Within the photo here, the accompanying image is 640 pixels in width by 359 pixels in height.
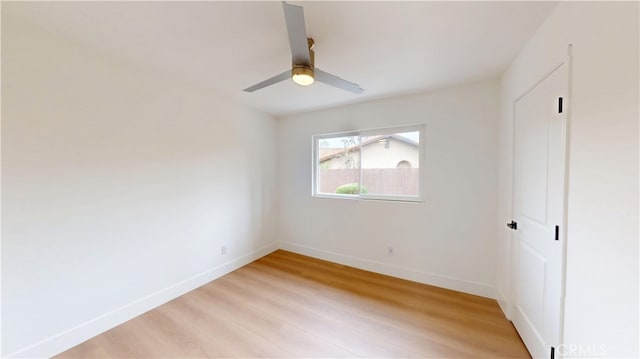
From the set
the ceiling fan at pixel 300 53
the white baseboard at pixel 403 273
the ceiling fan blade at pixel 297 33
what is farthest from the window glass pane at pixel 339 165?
the ceiling fan blade at pixel 297 33

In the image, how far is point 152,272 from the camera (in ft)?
7.29

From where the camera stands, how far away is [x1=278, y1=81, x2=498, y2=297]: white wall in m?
2.38

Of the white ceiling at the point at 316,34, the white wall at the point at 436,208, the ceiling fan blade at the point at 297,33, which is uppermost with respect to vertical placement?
the white ceiling at the point at 316,34

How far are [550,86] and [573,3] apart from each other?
441mm

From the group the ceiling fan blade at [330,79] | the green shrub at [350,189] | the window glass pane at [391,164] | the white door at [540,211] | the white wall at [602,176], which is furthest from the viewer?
the green shrub at [350,189]

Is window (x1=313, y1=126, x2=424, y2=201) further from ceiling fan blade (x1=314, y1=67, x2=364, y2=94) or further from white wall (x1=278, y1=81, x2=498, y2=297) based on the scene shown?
ceiling fan blade (x1=314, y1=67, x2=364, y2=94)

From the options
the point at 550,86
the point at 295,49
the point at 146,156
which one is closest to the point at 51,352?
the point at 146,156

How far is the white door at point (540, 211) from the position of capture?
1.31 metres

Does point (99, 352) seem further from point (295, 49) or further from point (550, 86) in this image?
point (550, 86)

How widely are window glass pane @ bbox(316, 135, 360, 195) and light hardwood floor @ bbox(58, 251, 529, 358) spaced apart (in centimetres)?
136

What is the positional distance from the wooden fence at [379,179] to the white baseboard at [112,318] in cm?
194

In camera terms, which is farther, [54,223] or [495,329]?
[495,329]

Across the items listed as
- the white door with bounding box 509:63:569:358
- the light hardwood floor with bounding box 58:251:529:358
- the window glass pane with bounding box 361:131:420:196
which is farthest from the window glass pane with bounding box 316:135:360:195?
the white door with bounding box 509:63:569:358

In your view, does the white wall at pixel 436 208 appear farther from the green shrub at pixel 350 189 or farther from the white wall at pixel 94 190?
the white wall at pixel 94 190
